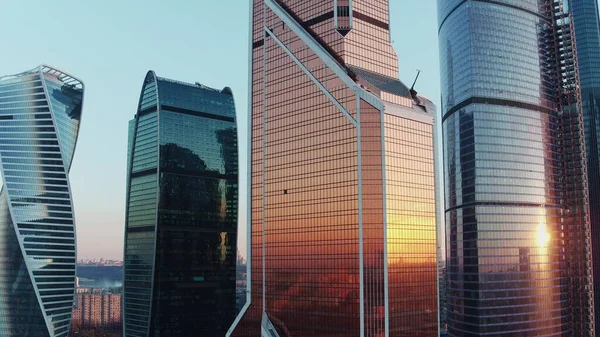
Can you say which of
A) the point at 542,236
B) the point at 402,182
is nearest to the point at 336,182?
the point at 402,182

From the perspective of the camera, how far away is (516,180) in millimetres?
182375

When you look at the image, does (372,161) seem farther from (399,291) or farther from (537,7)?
(537,7)

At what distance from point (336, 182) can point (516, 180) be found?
80951mm

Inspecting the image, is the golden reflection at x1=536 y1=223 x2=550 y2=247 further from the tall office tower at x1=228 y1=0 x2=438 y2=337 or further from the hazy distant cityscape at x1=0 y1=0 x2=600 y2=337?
the tall office tower at x1=228 y1=0 x2=438 y2=337

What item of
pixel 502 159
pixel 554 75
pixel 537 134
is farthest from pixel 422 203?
pixel 554 75

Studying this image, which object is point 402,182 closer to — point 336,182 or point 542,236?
point 336,182

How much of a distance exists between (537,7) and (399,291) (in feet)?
409

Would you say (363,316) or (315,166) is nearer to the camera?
(363,316)

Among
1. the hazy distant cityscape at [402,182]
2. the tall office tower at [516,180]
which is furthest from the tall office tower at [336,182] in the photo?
the tall office tower at [516,180]

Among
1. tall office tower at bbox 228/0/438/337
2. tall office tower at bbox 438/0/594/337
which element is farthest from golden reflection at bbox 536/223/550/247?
tall office tower at bbox 228/0/438/337

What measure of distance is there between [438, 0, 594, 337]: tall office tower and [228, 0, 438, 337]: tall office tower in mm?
57733

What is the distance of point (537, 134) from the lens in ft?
618

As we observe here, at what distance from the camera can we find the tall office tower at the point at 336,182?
11994 centimetres

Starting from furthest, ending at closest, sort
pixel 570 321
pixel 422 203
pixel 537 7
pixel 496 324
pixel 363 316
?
pixel 537 7 < pixel 570 321 < pixel 496 324 < pixel 422 203 < pixel 363 316
